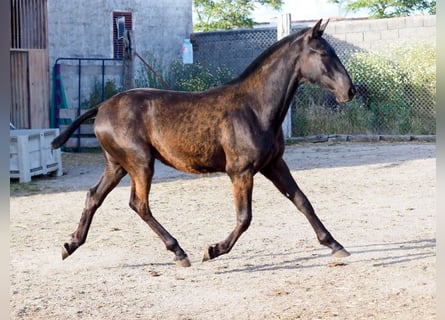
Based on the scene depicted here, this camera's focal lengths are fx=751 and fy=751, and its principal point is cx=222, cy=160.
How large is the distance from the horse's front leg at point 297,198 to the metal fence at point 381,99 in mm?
11502

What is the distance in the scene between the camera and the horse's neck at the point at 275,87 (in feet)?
19.9

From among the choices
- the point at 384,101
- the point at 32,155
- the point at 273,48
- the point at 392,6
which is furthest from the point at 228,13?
the point at 273,48

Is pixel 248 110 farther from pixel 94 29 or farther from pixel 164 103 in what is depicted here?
pixel 94 29

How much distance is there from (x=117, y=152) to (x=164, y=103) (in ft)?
1.84

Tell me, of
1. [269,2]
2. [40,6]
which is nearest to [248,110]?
[40,6]

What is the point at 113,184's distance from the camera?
6.41 meters

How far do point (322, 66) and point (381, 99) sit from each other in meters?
12.4

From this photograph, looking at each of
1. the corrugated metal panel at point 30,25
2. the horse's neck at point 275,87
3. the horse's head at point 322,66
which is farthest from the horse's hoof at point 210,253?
the corrugated metal panel at point 30,25

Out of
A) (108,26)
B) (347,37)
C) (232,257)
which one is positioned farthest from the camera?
(108,26)

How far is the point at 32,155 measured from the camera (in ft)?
41.2

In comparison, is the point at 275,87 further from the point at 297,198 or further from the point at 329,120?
the point at 329,120

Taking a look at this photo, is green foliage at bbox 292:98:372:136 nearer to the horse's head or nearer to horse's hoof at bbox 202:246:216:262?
the horse's head

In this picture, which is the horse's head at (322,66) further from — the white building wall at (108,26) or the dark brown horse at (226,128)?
the white building wall at (108,26)

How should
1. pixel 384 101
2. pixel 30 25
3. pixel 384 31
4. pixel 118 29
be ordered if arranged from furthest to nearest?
pixel 118 29, pixel 384 31, pixel 384 101, pixel 30 25
